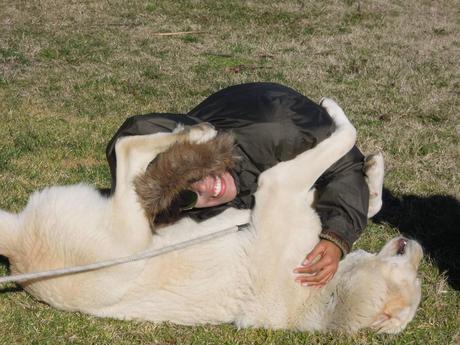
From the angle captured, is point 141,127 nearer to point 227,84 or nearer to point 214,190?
point 214,190

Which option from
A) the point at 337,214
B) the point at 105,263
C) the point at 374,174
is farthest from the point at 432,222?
the point at 105,263

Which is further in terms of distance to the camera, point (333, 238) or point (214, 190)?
point (214, 190)

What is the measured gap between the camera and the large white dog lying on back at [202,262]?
3203 millimetres

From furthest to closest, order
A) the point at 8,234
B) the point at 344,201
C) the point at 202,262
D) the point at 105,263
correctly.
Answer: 1. the point at 344,201
2. the point at 202,262
3. the point at 8,234
4. the point at 105,263

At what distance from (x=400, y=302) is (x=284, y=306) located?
23.7 inches

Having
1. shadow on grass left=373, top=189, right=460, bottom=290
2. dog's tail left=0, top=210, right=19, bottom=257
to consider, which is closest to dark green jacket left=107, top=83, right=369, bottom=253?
dog's tail left=0, top=210, right=19, bottom=257

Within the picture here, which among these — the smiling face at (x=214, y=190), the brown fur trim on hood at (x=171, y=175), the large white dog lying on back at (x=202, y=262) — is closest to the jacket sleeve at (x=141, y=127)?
the large white dog lying on back at (x=202, y=262)

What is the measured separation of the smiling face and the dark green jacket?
6cm

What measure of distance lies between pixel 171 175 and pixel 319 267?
0.92 meters

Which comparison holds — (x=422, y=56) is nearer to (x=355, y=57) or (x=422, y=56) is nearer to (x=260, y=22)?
(x=355, y=57)

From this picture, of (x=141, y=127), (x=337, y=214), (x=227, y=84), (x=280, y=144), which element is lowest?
(x=227, y=84)

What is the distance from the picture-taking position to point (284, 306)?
11.0ft

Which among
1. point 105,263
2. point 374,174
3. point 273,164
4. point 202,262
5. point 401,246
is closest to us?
point 105,263

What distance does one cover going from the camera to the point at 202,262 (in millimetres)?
3328
